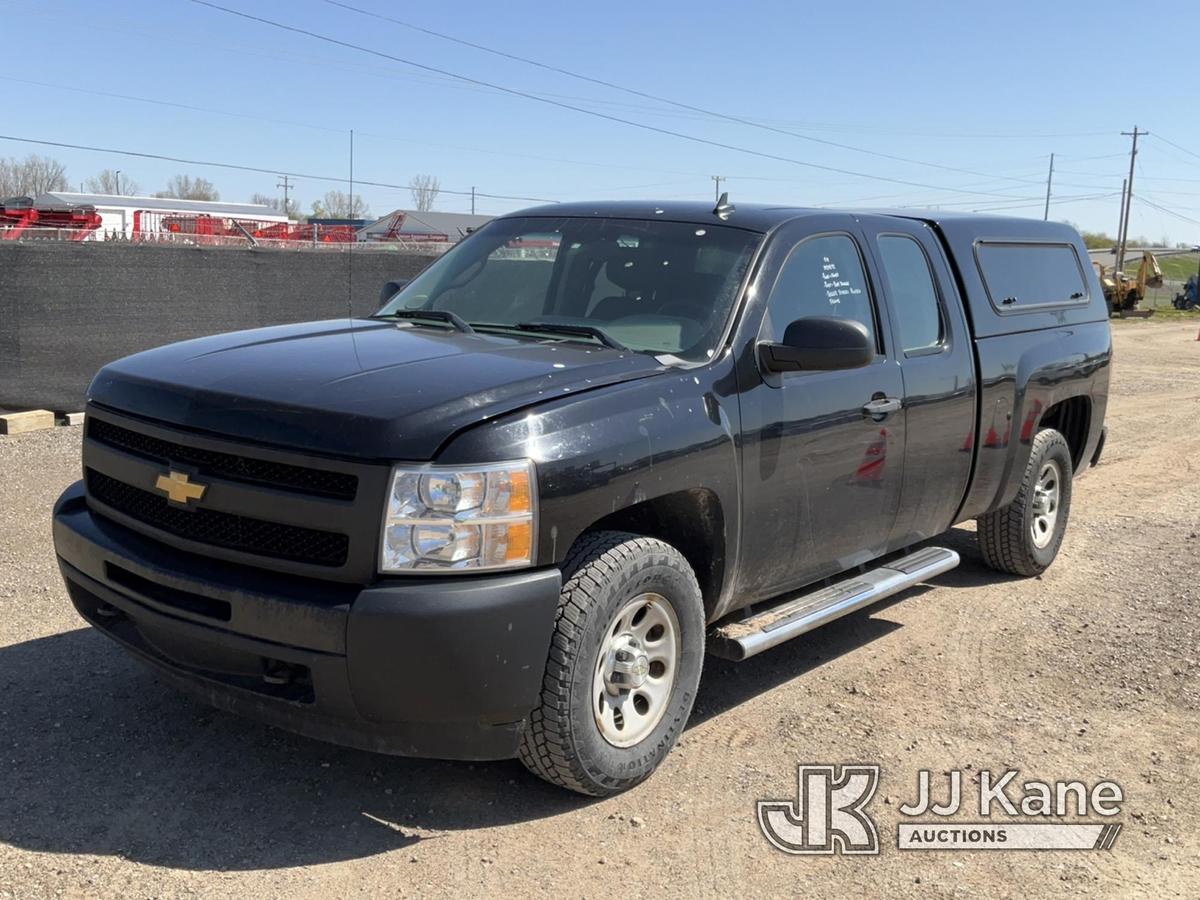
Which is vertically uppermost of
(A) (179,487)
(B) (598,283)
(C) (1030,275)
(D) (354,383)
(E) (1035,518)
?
(C) (1030,275)

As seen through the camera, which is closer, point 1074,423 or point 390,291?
point 390,291

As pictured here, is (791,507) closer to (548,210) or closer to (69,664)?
(548,210)

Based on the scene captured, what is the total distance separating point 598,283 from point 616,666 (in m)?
1.67

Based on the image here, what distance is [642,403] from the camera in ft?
12.1

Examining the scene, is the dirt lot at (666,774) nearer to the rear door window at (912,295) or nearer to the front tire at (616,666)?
the front tire at (616,666)

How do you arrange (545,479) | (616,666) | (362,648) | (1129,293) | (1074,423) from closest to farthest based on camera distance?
(362,648), (545,479), (616,666), (1074,423), (1129,293)

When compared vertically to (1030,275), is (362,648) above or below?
below

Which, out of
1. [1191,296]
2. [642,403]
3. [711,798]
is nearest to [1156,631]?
[711,798]

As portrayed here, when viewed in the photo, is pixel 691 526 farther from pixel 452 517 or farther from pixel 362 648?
pixel 362 648

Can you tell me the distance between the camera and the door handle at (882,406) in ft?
15.3

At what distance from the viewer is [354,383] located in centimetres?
350

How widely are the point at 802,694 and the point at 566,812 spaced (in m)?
1.42

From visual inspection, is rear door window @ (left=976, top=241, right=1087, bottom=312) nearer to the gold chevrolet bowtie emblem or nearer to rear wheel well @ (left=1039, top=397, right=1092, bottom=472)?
rear wheel well @ (left=1039, top=397, right=1092, bottom=472)

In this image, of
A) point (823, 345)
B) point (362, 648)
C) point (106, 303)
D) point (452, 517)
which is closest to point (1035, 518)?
point (823, 345)
